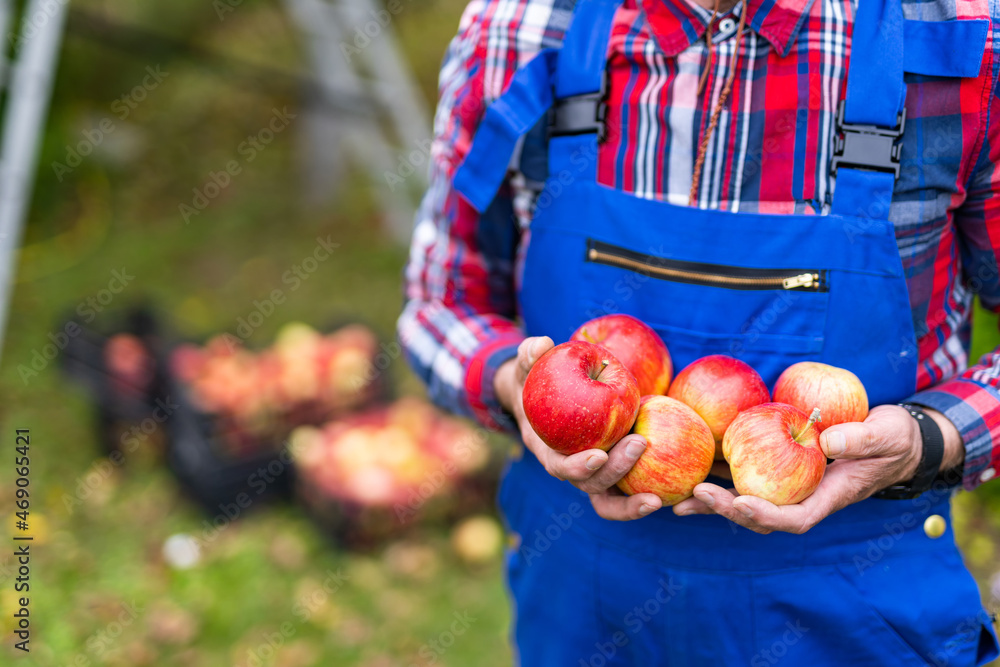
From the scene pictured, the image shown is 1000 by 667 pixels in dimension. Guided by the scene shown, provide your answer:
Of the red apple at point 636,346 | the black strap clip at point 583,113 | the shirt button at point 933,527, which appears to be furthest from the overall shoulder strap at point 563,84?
the shirt button at point 933,527

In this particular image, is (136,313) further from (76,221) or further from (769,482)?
(769,482)

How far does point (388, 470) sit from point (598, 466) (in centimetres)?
238

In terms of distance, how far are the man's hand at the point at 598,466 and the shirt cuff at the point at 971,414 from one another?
479 millimetres

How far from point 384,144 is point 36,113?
2481 mm

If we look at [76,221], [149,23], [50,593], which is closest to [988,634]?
[50,593]

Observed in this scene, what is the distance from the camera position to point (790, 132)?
1.21m

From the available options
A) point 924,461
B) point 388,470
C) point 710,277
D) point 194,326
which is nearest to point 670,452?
point 710,277

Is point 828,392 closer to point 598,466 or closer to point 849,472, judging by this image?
point 849,472

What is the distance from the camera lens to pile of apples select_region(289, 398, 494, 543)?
3.29m

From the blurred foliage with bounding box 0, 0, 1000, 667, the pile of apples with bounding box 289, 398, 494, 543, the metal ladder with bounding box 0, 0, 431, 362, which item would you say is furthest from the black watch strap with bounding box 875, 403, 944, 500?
the metal ladder with bounding box 0, 0, 431, 362

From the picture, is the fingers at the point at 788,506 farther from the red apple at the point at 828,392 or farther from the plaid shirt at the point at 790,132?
the plaid shirt at the point at 790,132

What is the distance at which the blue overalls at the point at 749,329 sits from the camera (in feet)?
3.80

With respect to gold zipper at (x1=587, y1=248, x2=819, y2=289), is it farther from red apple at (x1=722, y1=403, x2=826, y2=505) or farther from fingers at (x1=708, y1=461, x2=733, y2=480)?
fingers at (x1=708, y1=461, x2=733, y2=480)

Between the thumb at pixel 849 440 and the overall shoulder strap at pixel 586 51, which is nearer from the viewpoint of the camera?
the thumb at pixel 849 440
